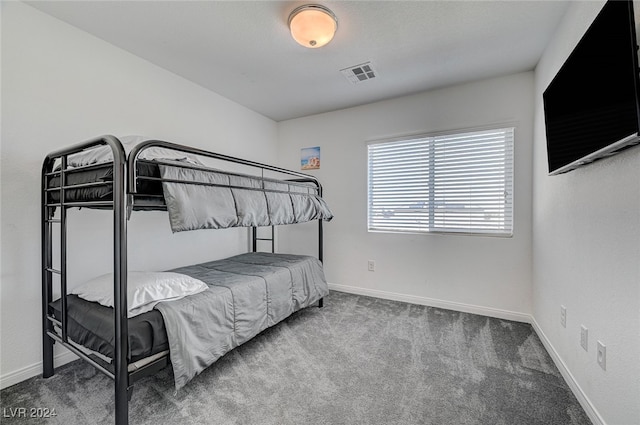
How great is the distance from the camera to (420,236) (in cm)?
312

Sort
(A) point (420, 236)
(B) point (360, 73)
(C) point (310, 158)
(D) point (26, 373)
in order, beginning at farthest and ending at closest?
(C) point (310, 158)
(A) point (420, 236)
(B) point (360, 73)
(D) point (26, 373)

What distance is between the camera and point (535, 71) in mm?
2545

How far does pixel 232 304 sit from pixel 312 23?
1958 mm

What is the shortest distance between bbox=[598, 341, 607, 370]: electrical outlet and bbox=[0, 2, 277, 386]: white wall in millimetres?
3120

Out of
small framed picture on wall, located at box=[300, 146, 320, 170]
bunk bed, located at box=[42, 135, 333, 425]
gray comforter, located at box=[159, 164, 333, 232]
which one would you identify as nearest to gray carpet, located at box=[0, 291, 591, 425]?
bunk bed, located at box=[42, 135, 333, 425]

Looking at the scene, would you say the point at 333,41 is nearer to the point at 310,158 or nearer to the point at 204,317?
the point at 310,158

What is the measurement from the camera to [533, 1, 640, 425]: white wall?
3.76 feet

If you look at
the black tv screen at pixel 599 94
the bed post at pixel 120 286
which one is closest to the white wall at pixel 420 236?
the black tv screen at pixel 599 94

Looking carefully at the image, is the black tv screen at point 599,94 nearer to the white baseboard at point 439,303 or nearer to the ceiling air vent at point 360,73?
the ceiling air vent at point 360,73

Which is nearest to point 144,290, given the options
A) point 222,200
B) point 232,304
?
point 232,304

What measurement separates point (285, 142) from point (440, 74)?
7.25ft

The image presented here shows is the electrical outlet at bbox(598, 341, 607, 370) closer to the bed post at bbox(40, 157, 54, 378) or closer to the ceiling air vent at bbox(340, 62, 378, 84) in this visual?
the ceiling air vent at bbox(340, 62, 378, 84)

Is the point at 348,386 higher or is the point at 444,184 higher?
the point at 444,184

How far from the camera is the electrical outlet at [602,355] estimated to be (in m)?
1.32
